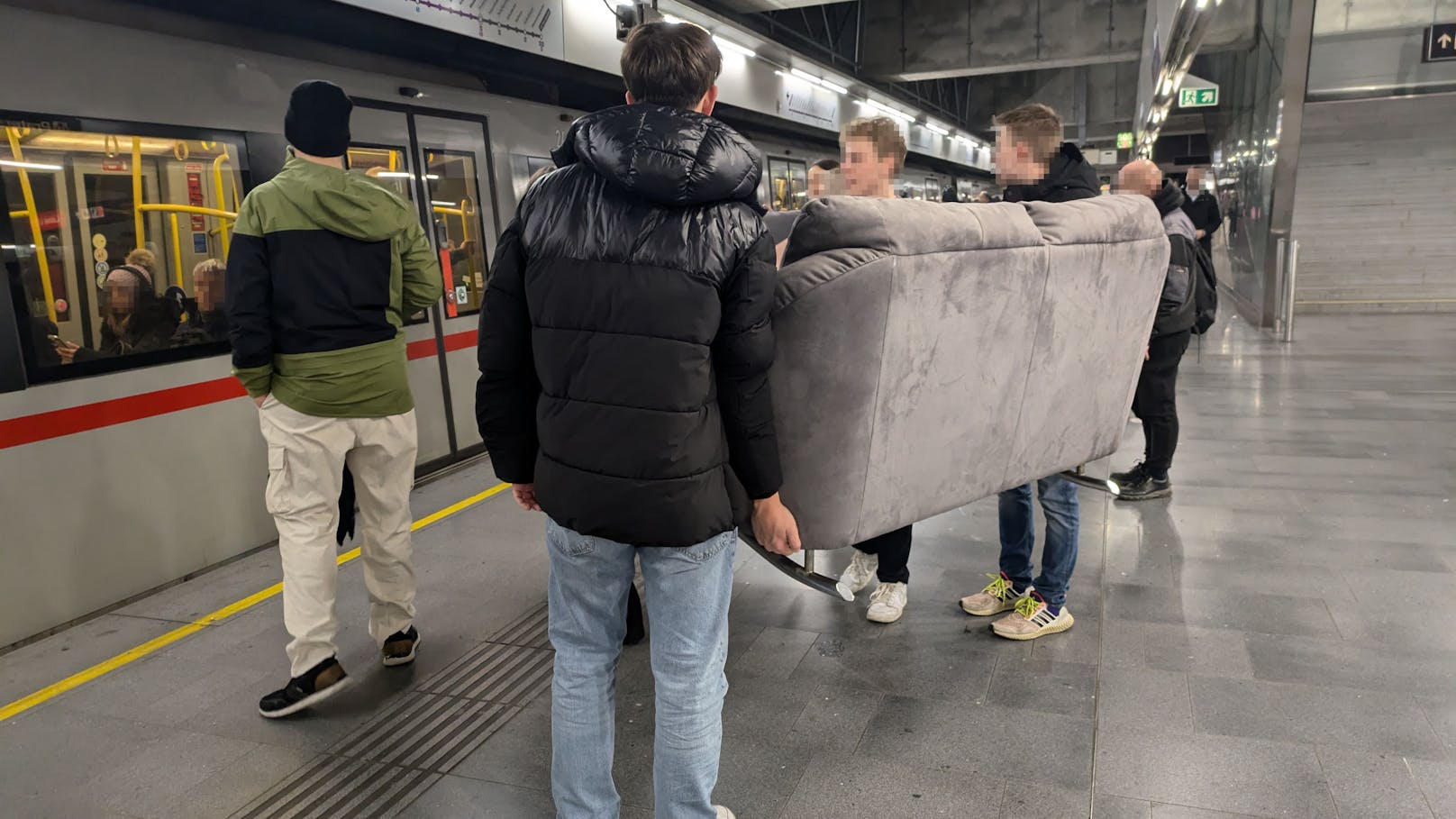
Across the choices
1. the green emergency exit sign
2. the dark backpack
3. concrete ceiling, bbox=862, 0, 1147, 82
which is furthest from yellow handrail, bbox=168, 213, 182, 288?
the green emergency exit sign

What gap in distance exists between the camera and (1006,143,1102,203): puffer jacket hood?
2973mm

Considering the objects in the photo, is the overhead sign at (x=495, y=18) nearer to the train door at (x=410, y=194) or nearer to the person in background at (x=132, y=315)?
the train door at (x=410, y=194)

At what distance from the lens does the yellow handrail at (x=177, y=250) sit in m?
3.97

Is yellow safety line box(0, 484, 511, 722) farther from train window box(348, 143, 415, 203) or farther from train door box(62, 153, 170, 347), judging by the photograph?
train window box(348, 143, 415, 203)

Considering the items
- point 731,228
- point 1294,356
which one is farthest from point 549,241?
point 1294,356

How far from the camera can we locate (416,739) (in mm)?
2662

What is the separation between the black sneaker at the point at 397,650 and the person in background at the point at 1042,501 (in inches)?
80.8

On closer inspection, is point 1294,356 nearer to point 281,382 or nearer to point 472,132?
point 472,132

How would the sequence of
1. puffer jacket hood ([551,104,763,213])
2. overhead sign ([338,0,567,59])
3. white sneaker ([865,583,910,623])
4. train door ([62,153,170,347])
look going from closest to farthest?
puffer jacket hood ([551,104,763,213]) < white sneaker ([865,583,910,623]) < train door ([62,153,170,347]) < overhead sign ([338,0,567,59])

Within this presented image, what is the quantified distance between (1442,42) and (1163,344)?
12.9 meters

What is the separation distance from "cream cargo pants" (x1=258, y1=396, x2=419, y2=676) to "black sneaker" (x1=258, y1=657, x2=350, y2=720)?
0.11ft

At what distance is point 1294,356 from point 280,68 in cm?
941

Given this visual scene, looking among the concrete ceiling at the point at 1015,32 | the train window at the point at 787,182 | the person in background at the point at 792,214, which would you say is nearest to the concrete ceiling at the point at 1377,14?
the concrete ceiling at the point at 1015,32

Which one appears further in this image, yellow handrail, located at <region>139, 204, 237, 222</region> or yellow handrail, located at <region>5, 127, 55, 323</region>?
yellow handrail, located at <region>139, 204, 237, 222</region>
